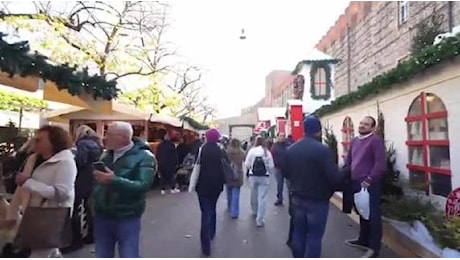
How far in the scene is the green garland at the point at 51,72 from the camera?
4.41 m

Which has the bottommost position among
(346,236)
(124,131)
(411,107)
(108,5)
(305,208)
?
(346,236)

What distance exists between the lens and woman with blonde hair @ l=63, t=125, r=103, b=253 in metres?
5.66

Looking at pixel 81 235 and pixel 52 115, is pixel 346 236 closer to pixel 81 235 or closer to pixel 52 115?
pixel 81 235

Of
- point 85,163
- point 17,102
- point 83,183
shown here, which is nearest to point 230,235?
point 83,183

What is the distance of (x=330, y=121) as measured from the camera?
14508 mm

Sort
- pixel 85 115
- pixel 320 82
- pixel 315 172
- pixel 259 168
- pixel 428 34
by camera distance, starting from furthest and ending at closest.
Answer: pixel 320 82, pixel 85 115, pixel 428 34, pixel 259 168, pixel 315 172

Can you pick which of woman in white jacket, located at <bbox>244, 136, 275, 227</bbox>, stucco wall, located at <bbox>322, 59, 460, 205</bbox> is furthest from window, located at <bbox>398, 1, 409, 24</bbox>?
woman in white jacket, located at <bbox>244, 136, 275, 227</bbox>

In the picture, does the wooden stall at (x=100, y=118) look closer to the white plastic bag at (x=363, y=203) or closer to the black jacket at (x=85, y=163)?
the black jacket at (x=85, y=163)

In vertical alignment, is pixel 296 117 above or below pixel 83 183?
above

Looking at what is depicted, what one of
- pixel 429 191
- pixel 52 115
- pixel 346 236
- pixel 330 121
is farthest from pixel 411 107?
pixel 52 115

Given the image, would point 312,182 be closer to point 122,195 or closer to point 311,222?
point 311,222

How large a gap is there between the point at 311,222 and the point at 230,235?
111 inches

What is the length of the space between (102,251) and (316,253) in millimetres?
2009

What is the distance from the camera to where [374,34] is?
67.5ft
